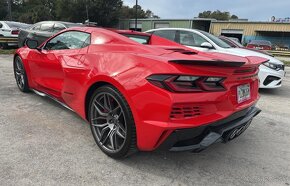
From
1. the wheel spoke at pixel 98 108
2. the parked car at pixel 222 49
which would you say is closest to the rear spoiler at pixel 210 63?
the wheel spoke at pixel 98 108

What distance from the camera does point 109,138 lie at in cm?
307

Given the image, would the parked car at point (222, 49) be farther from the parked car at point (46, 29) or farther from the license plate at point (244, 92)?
the license plate at point (244, 92)

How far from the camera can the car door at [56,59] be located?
142 inches

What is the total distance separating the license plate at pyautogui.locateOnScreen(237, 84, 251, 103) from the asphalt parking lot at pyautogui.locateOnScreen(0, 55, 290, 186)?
697 mm

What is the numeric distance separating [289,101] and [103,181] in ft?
16.3

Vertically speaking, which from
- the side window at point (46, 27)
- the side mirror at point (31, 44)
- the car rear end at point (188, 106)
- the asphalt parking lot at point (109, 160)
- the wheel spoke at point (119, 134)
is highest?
the side window at point (46, 27)

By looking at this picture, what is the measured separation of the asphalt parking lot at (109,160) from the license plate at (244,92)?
70 cm

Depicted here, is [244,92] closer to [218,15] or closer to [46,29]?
[46,29]

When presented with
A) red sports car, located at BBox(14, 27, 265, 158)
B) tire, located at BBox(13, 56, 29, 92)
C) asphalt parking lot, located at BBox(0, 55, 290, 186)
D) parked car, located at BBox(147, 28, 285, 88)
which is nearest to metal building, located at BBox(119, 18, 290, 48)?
parked car, located at BBox(147, 28, 285, 88)

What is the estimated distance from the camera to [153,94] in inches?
96.4

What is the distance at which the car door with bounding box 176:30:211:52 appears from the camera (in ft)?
24.6

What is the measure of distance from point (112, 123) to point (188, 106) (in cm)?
96

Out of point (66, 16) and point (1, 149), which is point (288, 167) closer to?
point (1, 149)

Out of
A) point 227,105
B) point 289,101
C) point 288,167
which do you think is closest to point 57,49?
point 227,105
